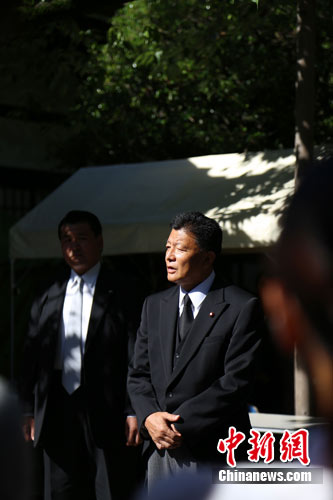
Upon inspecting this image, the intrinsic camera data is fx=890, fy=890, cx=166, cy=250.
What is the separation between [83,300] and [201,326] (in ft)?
4.04

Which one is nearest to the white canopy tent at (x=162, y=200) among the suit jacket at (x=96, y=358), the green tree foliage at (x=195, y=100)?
the green tree foliage at (x=195, y=100)

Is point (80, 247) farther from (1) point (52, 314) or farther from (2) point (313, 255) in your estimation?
(2) point (313, 255)

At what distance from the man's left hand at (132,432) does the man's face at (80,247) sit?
913 millimetres

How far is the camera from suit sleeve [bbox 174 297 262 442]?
3979 mm

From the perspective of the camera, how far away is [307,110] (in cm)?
790

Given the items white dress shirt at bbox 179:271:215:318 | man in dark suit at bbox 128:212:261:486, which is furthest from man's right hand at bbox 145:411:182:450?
white dress shirt at bbox 179:271:215:318

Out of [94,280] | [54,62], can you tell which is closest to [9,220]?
[54,62]

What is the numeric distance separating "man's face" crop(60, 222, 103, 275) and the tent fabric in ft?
10.4

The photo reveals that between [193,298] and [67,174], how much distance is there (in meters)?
12.1

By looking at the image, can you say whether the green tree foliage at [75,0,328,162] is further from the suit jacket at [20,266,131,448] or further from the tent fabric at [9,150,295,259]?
the suit jacket at [20,266,131,448]

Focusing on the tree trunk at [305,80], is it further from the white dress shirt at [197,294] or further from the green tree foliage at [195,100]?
the green tree foliage at [195,100]

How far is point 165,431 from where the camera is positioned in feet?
13.2
